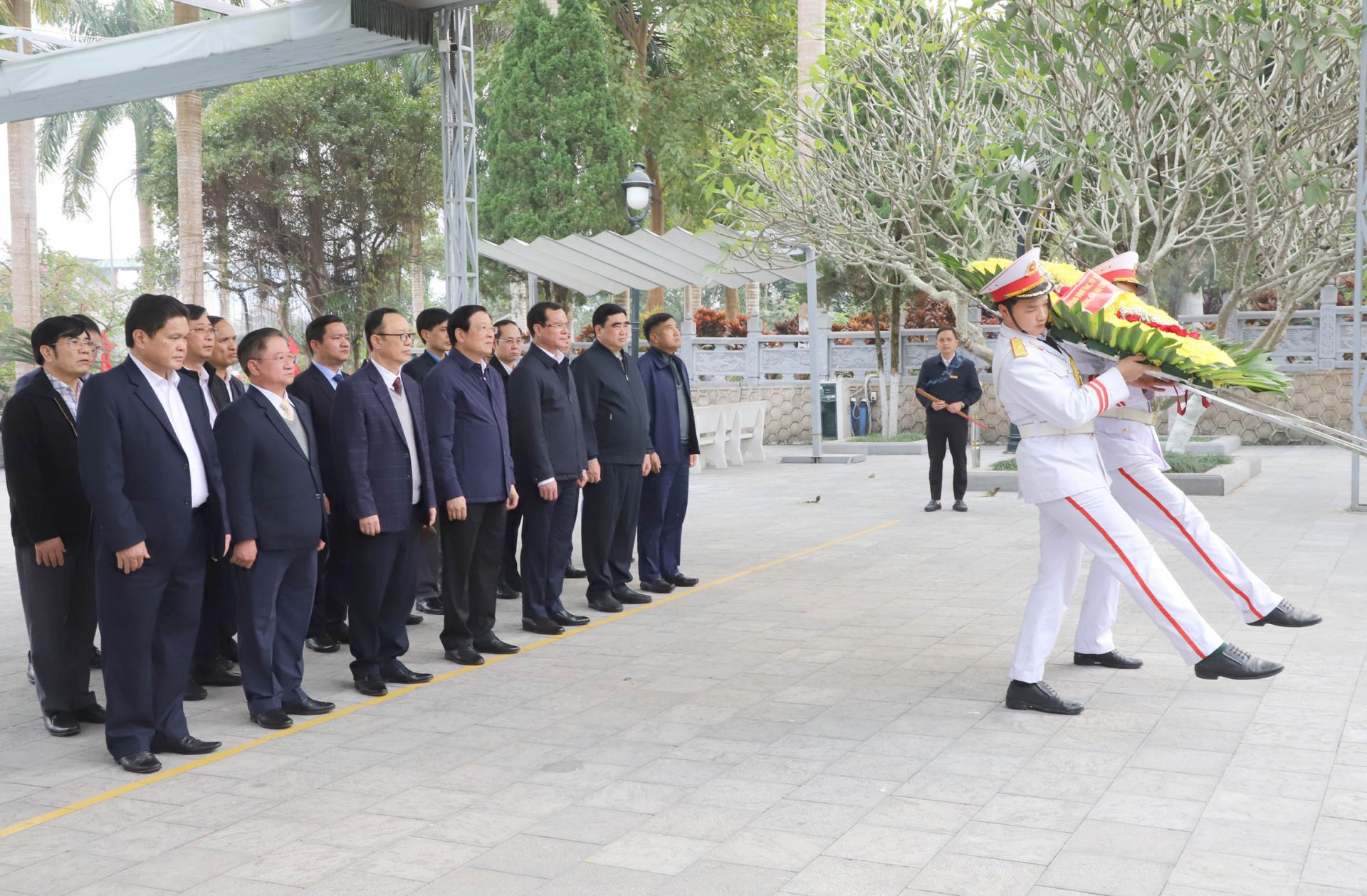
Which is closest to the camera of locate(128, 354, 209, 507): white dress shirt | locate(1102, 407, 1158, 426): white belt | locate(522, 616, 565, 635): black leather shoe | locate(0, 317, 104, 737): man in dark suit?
locate(128, 354, 209, 507): white dress shirt

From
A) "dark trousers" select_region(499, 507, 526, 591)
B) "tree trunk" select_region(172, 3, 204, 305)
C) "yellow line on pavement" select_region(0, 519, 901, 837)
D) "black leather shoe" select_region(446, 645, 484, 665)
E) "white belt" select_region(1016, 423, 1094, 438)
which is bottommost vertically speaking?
"yellow line on pavement" select_region(0, 519, 901, 837)

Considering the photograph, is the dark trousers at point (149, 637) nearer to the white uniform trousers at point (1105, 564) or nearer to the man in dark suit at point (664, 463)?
the white uniform trousers at point (1105, 564)

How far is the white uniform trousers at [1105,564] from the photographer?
5.07m

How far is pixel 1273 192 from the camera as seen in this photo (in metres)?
11.8

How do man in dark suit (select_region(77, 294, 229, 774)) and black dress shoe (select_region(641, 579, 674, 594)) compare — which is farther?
black dress shoe (select_region(641, 579, 674, 594))

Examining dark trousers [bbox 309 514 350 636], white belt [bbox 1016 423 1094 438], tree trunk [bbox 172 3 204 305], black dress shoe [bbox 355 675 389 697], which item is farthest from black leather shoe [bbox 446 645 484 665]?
tree trunk [bbox 172 3 204 305]

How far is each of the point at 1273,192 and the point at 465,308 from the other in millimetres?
8524

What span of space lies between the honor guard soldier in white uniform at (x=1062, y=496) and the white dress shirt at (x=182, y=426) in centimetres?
314

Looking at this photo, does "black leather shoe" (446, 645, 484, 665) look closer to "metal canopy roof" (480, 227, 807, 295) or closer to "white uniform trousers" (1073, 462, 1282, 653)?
"white uniform trousers" (1073, 462, 1282, 653)

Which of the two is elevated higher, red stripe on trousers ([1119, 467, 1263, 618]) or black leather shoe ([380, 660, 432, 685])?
red stripe on trousers ([1119, 467, 1263, 618])

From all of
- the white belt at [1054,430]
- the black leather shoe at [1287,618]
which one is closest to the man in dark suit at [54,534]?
the white belt at [1054,430]

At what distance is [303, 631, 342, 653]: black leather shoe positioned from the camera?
6.88m

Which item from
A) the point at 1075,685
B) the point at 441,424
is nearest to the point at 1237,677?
the point at 1075,685

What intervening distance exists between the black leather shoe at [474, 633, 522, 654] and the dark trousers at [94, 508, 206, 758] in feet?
6.07
